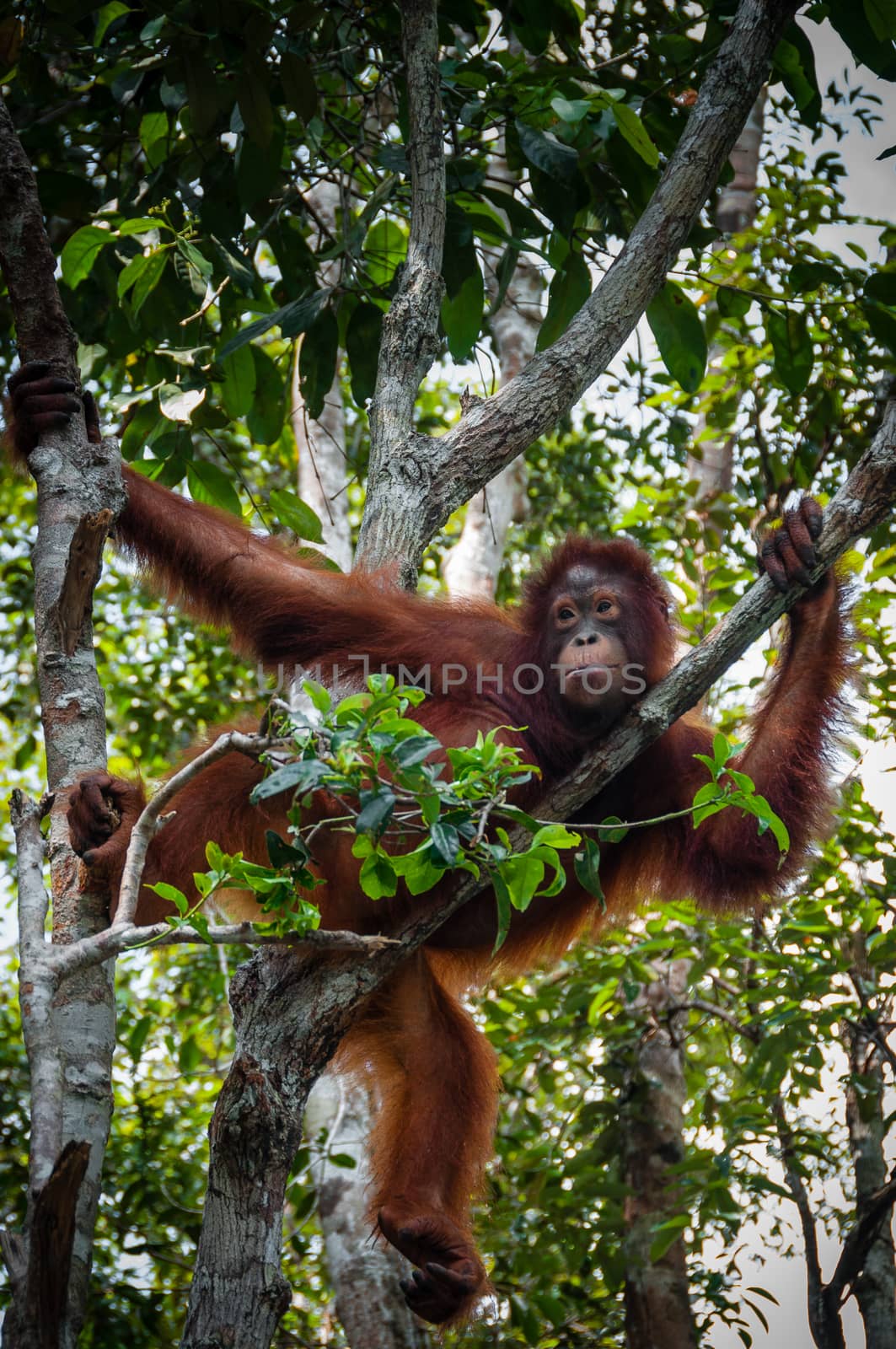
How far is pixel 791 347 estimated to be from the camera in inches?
168

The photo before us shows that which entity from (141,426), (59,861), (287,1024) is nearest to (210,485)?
(141,426)

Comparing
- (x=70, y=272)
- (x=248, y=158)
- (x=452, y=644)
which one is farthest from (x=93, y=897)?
(x=248, y=158)

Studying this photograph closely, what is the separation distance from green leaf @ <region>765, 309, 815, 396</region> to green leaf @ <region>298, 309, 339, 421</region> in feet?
5.09

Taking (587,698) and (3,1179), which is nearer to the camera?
(587,698)

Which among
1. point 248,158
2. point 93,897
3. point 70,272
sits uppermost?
point 248,158

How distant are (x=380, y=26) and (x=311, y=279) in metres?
0.98

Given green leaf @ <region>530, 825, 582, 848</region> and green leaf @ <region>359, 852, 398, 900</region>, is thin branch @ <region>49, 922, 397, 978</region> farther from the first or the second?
green leaf @ <region>530, 825, 582, 848</region>

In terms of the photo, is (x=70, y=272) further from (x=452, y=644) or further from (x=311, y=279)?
(x=452, y=644)

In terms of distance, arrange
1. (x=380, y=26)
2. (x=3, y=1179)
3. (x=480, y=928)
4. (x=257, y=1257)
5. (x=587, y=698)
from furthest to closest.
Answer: (x=3, y=1179), (x=380, y=26), (x=480, y=928), (x=587, y=698), (x=257, y=1257)

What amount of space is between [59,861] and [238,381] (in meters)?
2.26

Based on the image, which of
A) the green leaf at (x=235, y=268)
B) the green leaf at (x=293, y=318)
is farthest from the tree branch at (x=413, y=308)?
the green leaf at (x=235, y=268)

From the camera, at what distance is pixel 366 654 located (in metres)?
3.64

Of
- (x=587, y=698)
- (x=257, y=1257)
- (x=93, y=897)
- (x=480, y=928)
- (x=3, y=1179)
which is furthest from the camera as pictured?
(x=3, y=1179)

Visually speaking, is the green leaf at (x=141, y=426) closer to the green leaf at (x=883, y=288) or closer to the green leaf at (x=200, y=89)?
→ the green leaf at (x=200, y=89)
